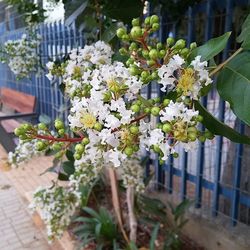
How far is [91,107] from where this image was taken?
0.76 meters

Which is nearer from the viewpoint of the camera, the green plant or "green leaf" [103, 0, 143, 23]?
"green leaf" [103, 0, 143, 23]

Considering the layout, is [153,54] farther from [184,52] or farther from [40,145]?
[40,145]

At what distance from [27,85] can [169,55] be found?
5.61 metres

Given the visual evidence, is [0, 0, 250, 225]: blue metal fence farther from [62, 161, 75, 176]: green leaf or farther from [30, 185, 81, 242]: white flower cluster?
[30, 185, 81, 242]: white flower cluster

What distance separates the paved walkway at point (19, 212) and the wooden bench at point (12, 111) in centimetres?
41

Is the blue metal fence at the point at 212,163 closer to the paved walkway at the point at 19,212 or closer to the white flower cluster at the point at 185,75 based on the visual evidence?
the paved walkway at the point at 19,212

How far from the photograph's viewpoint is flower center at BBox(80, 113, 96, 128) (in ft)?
2.48

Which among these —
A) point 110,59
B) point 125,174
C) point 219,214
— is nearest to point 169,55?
point 110,59

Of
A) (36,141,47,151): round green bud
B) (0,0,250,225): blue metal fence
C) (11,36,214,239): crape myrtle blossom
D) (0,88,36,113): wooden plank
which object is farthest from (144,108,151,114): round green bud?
(0,88,36,113): wooden plank

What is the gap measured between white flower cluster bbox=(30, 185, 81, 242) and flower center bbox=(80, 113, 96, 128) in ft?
5.67

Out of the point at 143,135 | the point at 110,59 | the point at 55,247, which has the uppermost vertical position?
the point at 110,59

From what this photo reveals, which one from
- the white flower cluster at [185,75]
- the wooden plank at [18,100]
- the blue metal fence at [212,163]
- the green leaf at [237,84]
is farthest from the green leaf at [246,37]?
the wooden plank at [18,100]

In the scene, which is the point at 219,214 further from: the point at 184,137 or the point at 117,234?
the point at 184,137

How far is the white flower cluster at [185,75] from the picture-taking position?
76 centimetres
